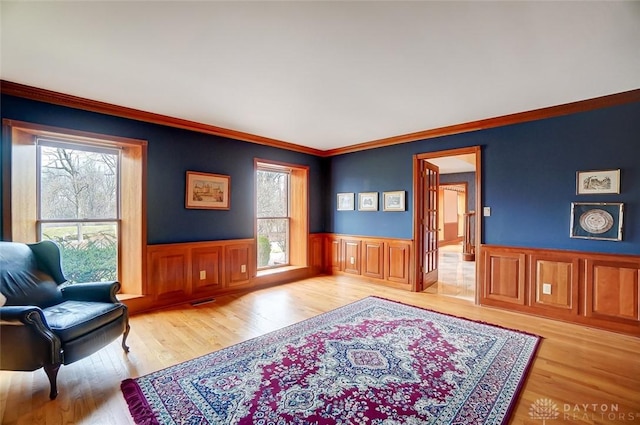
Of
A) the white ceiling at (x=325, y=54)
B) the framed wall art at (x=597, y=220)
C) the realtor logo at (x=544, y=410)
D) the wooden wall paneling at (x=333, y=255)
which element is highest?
the white ceiling at (x=325, y=54)

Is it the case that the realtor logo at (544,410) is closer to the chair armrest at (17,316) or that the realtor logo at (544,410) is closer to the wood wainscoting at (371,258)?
the wood wainscoting at (371,258)

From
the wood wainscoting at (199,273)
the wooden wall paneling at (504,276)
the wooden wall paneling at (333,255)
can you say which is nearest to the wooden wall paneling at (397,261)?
the wooden wall paneling at (333,255)

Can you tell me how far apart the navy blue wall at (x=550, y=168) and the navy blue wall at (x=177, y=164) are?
2990mm

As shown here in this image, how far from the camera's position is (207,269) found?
441cm

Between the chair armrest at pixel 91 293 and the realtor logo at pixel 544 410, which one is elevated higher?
the chair armrest at pixel 91 293

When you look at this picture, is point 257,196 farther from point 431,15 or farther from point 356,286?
point 431,15

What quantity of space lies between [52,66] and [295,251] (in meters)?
4.37

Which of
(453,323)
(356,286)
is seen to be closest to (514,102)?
(453,323)

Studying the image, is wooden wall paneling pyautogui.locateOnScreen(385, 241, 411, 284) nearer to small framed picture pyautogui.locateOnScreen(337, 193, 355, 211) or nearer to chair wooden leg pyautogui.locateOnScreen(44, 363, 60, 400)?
small framed picture pyautogui.locateOnScreen(337, 193, 355, 211)

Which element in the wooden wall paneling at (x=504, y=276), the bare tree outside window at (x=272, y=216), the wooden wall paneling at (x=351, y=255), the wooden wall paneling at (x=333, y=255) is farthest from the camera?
the wooden wall paneling at (x=333, y=255)

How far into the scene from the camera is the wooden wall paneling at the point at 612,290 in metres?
3.10

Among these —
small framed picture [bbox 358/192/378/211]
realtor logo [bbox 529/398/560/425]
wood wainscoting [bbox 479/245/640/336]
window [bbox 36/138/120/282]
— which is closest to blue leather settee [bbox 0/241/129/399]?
window [bbox 36/138/120/282]

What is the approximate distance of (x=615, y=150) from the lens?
10.5ft

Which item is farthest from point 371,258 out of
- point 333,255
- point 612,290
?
point 612,290
